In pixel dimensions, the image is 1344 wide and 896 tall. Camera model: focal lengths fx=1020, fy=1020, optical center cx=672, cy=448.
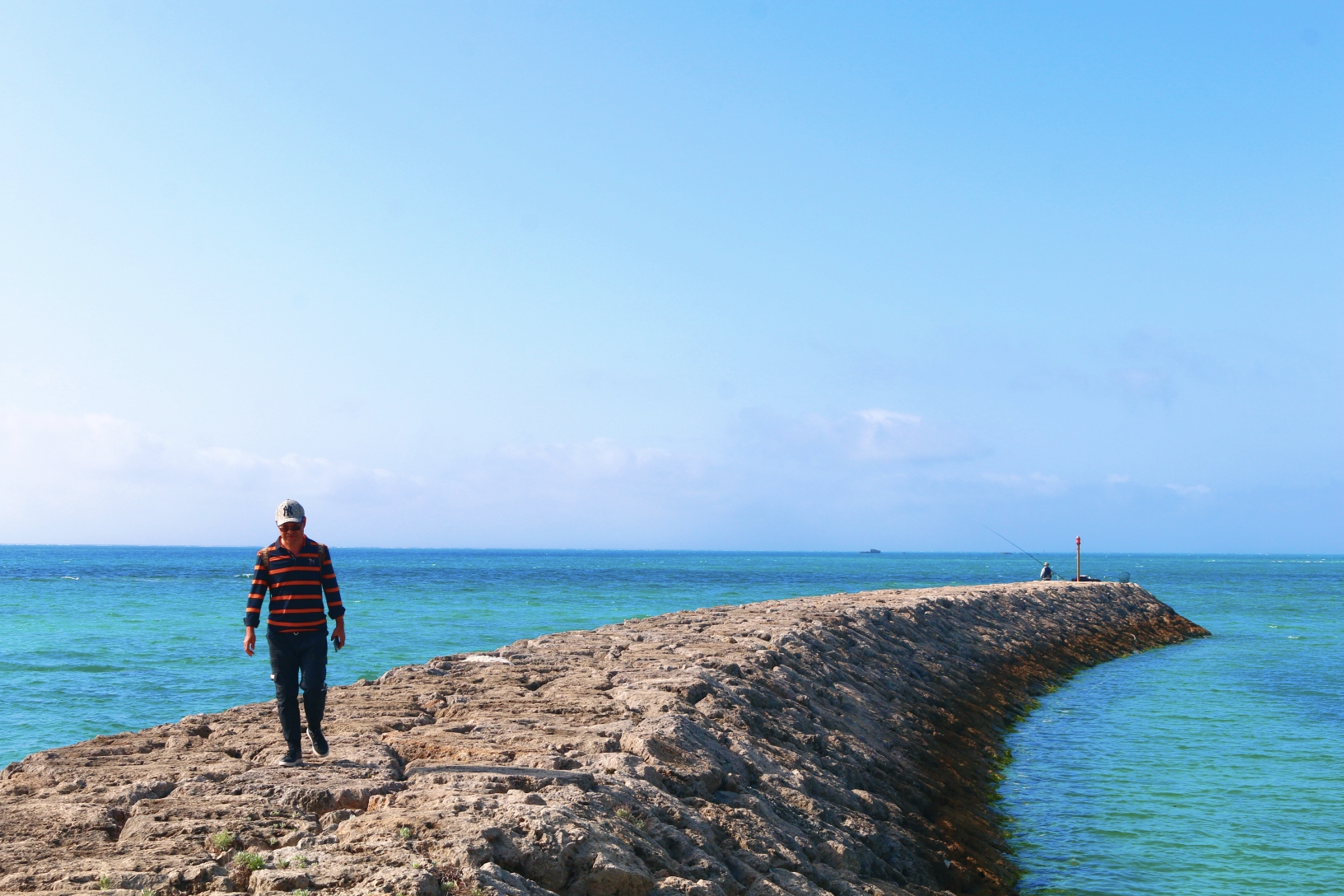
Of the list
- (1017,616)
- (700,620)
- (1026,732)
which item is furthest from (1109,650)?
(700,620)

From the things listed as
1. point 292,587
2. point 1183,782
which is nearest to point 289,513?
point 292,587

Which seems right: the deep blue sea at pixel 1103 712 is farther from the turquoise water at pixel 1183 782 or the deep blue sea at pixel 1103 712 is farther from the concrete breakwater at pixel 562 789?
the concrete breakwater at pixel 562 789

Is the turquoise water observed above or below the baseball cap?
below

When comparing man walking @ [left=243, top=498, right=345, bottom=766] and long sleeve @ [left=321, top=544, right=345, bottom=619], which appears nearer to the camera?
man walking @ [left=243, top=498, right=345, bottom=766]

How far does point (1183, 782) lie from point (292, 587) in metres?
11.0

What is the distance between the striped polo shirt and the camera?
6.80 meters

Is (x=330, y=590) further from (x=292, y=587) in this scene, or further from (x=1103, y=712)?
(x=1103, y=712)

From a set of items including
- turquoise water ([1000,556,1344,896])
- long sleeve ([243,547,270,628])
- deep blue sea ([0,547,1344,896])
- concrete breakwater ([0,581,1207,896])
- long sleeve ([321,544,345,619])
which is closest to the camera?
concrete breakwater ([0,581,1207,896])

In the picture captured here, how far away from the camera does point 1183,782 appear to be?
1253 centimetres

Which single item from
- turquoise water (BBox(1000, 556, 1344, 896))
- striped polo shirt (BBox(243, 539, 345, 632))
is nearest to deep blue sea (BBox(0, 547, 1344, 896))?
turquoise water (BBox(1000, 556, 1344, 896))

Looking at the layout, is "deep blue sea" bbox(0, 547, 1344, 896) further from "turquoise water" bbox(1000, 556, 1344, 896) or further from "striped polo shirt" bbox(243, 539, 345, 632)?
"striped polo shirt" bbox(243, 539, 345, 632)

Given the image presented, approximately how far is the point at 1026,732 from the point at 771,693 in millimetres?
6853

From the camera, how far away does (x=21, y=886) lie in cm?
480

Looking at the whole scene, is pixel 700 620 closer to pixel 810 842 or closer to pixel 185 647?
pixel 810 842
